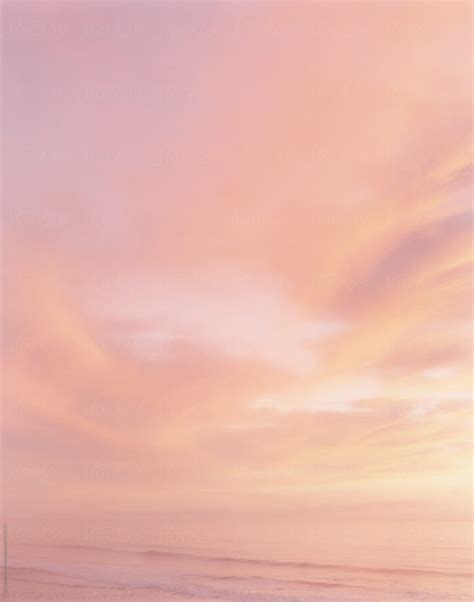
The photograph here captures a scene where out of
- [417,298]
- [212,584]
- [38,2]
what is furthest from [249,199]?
[212,584]

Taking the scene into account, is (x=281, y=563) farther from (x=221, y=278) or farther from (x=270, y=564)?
(x=221, y=278)

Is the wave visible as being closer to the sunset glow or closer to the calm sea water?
the calm sea water

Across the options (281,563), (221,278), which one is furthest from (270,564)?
(221,278)

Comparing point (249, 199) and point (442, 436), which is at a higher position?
point (249, 199)

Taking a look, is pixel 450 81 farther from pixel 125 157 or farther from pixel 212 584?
pixel 212 584

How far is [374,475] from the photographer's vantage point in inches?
158

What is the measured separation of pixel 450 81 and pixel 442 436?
59.5 inches

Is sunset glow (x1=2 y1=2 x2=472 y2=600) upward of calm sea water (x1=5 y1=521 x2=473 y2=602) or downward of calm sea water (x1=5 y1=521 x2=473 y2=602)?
upward

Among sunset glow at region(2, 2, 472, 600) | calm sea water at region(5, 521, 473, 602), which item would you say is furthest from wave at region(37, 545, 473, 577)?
sunset glow at region(2, 2, 472, 600)

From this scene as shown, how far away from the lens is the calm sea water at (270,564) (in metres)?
3.99

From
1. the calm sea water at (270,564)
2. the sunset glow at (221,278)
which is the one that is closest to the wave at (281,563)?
the calm sea water at (270,564)

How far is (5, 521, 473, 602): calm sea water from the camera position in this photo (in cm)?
399

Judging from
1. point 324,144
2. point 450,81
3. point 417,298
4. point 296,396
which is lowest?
point 296,396

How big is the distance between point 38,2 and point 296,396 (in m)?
2.01
